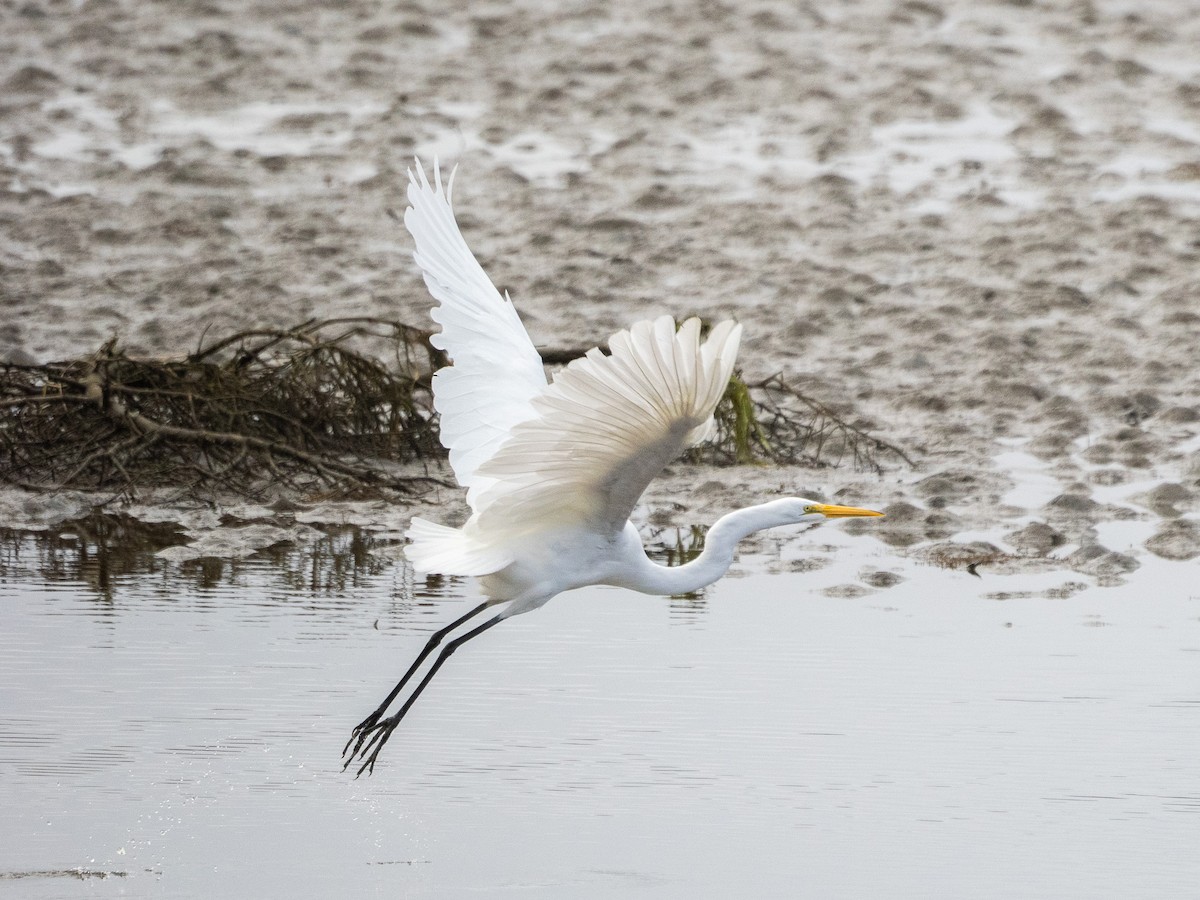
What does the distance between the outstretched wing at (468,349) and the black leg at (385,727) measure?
42 centimetres

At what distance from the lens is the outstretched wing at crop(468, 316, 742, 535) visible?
14.5 ft

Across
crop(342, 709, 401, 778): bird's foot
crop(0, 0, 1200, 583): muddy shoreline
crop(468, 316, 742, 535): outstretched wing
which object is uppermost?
crop(0, 0, 1200, 583): muddy shoreline

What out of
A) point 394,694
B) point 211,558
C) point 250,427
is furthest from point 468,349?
point 250,427

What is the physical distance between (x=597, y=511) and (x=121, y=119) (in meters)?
9.70

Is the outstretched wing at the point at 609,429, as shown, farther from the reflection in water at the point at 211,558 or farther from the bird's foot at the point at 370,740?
the reflection in water at the point at 211,558

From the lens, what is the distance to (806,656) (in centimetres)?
616

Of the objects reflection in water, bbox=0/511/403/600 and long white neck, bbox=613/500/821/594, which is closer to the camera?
long white neck, bbox=613/500/821/594

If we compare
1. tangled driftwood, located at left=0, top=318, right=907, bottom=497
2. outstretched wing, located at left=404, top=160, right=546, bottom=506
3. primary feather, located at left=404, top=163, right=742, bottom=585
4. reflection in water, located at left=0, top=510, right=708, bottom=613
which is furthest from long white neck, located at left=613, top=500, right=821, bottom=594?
tangled driftwood, located at left=0, top=318, right=907, bottom=497

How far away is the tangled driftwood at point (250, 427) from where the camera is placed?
26.7 feet

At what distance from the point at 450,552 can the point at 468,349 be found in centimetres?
Answer: 64

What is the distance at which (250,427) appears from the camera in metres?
8.45

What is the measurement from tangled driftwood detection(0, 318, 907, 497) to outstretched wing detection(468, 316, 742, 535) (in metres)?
2.76

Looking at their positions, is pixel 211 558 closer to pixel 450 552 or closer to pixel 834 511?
pixel 450 552

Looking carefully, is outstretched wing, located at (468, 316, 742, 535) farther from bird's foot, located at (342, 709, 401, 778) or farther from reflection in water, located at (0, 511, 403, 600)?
reflection in water, located at (0, 511, 403, 600)
